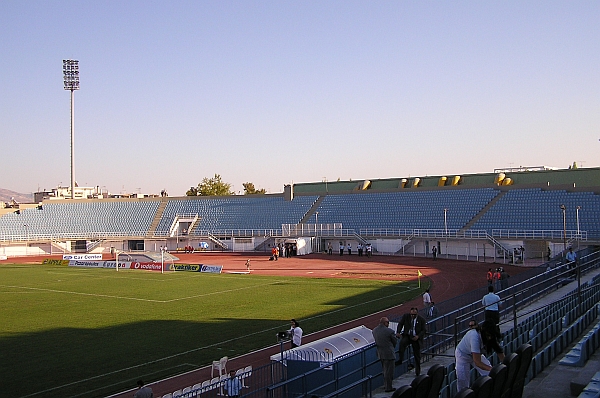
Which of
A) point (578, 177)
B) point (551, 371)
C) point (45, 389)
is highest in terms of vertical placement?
point (578, 177)

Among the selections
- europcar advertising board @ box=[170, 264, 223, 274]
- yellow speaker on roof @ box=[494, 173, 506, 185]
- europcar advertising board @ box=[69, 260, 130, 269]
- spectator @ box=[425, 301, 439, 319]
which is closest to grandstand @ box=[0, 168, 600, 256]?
yellow speaker on roof @ box=[494, 173, 506, 185]

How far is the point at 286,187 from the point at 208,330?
2237 inches

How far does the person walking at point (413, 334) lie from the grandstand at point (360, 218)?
36.8 m

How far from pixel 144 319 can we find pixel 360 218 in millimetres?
43520

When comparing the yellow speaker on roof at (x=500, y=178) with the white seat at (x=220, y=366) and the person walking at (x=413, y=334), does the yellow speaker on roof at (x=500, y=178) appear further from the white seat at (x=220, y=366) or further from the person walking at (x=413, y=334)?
the person walking at (x=413, y=334)

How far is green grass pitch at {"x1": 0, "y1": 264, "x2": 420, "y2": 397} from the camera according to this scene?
19.1 metres

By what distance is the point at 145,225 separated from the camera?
81812mm

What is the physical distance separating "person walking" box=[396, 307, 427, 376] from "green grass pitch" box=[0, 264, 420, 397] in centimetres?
812

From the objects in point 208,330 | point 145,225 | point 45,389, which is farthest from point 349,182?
point 45,389

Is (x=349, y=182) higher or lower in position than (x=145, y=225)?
higher

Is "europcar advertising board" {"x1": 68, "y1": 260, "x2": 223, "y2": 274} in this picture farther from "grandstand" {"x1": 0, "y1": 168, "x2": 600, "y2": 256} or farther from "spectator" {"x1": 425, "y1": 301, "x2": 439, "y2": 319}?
"spectator" {"x1": 425, "y1": 301, "x2": 439, "y2": 319}

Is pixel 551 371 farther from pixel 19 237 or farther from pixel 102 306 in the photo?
pixel 19 237

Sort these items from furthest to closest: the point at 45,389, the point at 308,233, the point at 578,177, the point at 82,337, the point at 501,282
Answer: the point at 308,233 → the point at 578,177 → the point at 501,282 → the point at 82,337 → the point at 45,389

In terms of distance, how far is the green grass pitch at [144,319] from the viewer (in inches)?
752
